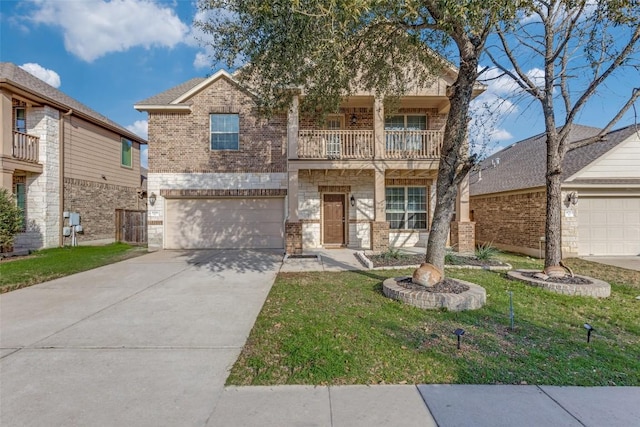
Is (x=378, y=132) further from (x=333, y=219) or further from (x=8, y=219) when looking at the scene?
(x=8, y=219)

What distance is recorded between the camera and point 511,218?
12.4 m

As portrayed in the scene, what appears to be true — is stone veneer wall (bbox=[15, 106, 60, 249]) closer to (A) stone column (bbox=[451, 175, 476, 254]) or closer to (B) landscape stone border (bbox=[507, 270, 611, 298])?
(A) stone column (bbox=[451, 175, 476, 254])

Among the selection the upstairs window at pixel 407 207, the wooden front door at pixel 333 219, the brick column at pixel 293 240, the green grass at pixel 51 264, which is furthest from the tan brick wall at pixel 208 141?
the upstairs window at pixel 407 207

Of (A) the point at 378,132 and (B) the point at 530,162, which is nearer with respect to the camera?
(A) the point at 378,132

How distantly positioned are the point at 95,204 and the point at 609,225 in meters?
21.1

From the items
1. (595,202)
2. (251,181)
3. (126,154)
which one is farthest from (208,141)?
(595,202)

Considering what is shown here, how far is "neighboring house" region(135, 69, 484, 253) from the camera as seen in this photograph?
12.3 metres

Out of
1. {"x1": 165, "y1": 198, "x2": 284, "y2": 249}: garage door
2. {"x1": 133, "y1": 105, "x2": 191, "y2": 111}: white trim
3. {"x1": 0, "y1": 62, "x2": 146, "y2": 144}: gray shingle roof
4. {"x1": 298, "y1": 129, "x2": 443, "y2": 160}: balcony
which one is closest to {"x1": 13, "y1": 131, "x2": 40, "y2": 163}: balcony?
{"x1": 0, "y1": 62, "x2": 146, "y2": 144}: gray shingle roof

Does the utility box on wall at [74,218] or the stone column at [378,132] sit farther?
the utility box on wall at [74,218]

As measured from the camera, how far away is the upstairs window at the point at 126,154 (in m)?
16.5

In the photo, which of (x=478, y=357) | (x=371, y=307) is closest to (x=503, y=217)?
(x=371, y=307)

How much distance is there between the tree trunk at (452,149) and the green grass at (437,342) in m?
1.37

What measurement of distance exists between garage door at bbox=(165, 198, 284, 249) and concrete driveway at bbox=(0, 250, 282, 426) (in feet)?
17.5

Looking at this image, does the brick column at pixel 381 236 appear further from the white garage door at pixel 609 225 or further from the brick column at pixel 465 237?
the white garage door at pixel 609 225
